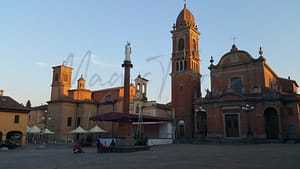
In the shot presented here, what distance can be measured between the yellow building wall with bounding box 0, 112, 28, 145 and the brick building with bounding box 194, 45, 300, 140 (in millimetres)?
25190

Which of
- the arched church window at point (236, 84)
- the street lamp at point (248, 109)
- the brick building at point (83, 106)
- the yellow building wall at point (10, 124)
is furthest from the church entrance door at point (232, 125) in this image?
the yellow building wall at point (10, 124)

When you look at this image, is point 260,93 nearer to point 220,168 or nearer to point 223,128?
point 223,128

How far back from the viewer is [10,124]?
35.1m

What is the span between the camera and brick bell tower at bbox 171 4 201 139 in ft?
142

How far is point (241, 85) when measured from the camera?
132ft

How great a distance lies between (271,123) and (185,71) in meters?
15.9

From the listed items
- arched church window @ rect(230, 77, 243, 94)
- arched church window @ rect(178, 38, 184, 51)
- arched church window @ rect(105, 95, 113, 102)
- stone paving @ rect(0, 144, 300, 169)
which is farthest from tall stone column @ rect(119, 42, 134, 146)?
arched church window @ rect(105, 95, 113, 102)

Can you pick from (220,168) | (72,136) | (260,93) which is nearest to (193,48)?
(260,93)

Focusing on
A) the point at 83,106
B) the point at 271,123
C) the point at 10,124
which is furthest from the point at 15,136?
the point at 271,123

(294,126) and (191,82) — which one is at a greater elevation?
(191,82)

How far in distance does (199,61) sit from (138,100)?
44.0 ft

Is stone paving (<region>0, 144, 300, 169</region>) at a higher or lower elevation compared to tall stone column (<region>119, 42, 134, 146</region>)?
lower

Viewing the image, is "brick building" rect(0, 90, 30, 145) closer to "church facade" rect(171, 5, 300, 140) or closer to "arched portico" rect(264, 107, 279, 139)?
"church facade" rect(171, 5, 300, 140)

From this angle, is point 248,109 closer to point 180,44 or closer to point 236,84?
point 236,84
